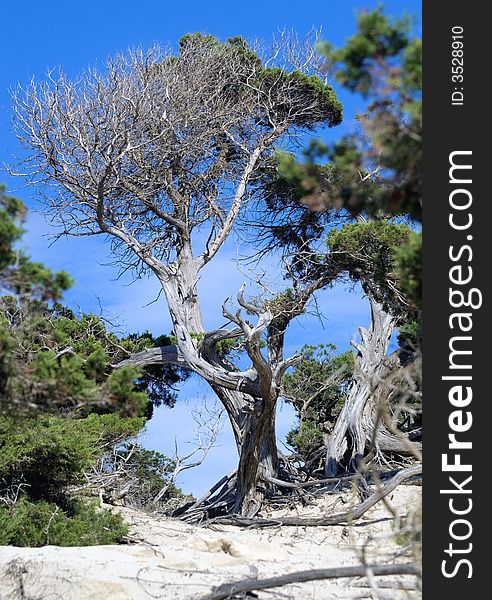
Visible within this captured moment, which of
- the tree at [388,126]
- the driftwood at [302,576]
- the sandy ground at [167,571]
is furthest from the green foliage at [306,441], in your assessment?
the tree at [388,126]

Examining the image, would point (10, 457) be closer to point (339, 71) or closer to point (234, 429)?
point (234, 429)

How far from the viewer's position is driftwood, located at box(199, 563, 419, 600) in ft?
18.5

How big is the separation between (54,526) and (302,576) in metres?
5.65

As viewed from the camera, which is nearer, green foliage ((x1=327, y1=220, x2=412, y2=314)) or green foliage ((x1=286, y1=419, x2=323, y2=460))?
green foliage ((x1=327, y1=220, x2=412, y2=314))

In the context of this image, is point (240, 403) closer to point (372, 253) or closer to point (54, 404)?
point (372, 253)

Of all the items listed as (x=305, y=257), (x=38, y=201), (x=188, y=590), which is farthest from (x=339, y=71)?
(x=38, y=201)

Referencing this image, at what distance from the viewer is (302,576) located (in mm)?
6070

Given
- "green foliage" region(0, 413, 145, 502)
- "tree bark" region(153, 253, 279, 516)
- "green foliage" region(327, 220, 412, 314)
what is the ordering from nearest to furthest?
"green foliage" region(0, 413, 145, 502), "green foliage" region(327, 220, 412, 314), "tree bark" region(153, 253, 279, 516)

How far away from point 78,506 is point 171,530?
1.64 meters

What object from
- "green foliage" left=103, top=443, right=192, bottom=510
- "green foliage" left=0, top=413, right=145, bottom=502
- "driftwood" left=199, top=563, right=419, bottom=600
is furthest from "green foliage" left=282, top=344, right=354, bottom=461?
"driftwood" left=199, top=563, right=419, bottom=600

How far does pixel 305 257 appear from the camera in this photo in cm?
1611

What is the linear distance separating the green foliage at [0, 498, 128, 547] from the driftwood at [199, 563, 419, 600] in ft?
15.5

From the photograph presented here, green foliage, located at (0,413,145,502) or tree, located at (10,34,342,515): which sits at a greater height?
tree, located at (10,34,342,515)

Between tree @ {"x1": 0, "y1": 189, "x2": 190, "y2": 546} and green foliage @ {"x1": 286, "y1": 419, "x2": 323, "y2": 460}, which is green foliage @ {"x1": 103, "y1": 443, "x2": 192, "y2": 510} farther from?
green foliage @ {"x1": 286, "y1": 419, "x2": 323, "y2": 460}
